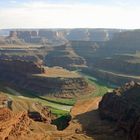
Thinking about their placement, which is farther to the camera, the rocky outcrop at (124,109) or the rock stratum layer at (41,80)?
the rock stratum layer at (41,80)

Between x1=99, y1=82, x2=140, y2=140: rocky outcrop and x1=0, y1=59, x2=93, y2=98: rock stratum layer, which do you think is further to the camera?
x1=0, y1=59, x2=93, y2=98: rock stratum layer

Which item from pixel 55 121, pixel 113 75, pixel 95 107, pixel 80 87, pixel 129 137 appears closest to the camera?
pixel 129 137

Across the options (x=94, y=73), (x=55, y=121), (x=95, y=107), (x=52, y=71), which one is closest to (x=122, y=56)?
(x=94, y=73)

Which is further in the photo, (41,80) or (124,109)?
(41,80)

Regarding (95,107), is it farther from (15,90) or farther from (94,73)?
(94,73)

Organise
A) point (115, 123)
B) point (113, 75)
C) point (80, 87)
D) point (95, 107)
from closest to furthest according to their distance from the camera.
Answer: point (115, 123)
point (95, 107)
point (80, 87)
point (113, 75)

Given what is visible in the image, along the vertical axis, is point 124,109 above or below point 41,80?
above

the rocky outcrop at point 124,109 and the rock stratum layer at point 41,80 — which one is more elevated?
the rocky outcrop at point 124,109

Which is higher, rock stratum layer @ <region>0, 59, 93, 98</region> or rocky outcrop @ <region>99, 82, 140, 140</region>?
rocky outcrop @ <region>99, 82, 140, 140</region>
